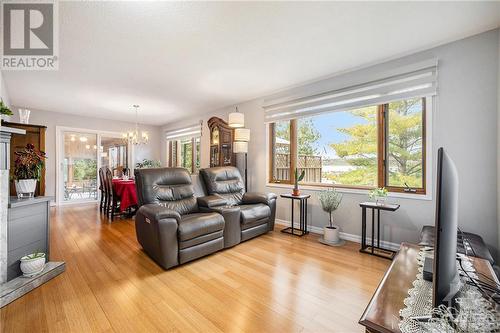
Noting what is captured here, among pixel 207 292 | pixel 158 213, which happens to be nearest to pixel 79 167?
pixel 158 213

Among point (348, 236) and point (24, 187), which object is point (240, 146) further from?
point (24, 187)

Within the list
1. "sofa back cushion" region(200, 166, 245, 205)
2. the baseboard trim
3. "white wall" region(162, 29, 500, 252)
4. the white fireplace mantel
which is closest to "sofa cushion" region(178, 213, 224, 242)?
"sofa back cushion" region(200, 166, 245, 205)

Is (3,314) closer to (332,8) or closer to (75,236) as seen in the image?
(75,236)

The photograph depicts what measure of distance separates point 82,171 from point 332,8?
6.95m

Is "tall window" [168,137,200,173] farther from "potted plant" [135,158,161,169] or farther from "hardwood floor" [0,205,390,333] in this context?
"hardwood floor" [0,205,390,333]

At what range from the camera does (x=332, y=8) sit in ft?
6.37

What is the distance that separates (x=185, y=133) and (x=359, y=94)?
4806 millimetres

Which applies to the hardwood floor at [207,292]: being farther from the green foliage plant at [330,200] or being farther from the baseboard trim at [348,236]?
the green foliage plant at [330,200]

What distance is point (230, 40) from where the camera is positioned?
2.44 m

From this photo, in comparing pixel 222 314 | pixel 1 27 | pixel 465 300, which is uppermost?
pixel 1 27

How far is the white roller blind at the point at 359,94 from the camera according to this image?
8.55ft

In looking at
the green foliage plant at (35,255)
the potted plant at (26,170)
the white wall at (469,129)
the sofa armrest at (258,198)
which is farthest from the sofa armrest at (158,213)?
the white wall at (469,129)

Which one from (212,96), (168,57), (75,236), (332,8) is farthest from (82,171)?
(332,8)

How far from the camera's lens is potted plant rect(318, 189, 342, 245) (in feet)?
10.2
